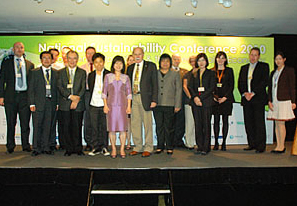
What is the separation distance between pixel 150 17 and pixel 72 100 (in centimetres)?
227

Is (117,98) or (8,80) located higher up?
(8,80)

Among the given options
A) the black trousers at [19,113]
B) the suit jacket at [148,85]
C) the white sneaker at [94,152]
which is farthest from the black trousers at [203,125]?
the black trousers at [19,113]

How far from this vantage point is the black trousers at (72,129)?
4.62 m

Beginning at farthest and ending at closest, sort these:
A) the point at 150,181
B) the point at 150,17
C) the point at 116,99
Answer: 1. the point at 150,17
2. the point at 116,99
3. the point at 150,181

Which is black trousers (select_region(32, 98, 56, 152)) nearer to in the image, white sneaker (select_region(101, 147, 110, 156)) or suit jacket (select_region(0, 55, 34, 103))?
suit jacket (select_region(0, 55, 34, 103))

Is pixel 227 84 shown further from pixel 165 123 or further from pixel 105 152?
pixel 105 152

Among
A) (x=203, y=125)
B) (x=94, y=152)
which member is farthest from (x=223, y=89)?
(x=94, y=152)

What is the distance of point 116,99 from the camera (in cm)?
436

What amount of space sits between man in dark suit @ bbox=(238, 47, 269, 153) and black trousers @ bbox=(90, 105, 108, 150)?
2374mm

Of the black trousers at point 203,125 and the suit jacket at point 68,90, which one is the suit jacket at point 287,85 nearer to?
the black trousers at point 203,125

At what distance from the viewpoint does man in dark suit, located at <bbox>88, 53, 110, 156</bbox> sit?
4.62m

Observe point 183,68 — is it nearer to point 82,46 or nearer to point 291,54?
point 82,46

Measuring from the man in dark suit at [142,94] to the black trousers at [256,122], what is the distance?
5.45ft

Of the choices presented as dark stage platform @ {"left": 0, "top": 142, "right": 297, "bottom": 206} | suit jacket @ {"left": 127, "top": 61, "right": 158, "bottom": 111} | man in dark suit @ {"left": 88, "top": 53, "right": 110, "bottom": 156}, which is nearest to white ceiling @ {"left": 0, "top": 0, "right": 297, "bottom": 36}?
man in dark suit @ {"left": 88, "top": 53, "right": 110, "bottom": 156}
